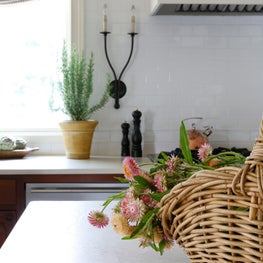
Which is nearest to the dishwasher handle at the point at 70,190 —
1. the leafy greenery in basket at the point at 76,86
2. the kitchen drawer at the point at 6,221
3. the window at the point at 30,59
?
the kitchen drawer at the point at 6,221

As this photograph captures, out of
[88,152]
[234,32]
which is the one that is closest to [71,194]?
[88,152]

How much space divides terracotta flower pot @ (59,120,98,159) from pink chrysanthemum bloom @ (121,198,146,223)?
2218 millimetres

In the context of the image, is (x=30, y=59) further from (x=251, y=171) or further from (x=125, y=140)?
(x=251, y=171)

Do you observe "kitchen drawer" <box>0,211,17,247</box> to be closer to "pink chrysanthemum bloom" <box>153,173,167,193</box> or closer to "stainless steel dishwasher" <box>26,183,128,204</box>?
"stainless steel dishwasher" <box>26,183,128,204</box>

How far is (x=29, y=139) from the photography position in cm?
335

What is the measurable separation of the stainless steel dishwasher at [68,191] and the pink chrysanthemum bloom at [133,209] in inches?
71.9

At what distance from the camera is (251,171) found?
28.3 inches

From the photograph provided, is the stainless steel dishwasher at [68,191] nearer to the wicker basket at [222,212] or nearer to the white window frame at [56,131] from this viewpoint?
the white window frame at [56,131]

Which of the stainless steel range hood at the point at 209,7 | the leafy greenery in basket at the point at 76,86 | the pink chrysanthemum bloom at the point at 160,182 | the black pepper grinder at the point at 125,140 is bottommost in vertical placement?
the black pepper grinder at the point at 125,140

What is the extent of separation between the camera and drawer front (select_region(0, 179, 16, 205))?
268 cm

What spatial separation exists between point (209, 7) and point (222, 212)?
256cm

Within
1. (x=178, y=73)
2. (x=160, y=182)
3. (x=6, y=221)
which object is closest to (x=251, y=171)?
(x=160, y=182)

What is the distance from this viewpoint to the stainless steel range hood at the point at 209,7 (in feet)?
9.60

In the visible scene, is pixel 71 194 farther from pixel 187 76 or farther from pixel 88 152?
pixel 187 76
